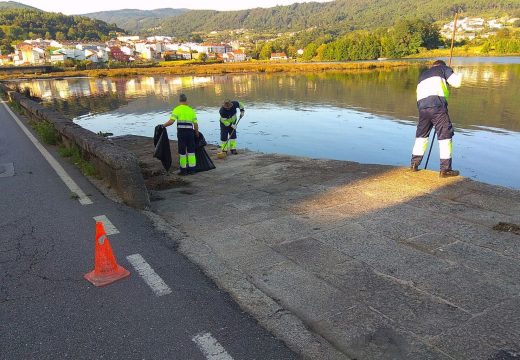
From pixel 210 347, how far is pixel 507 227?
12.0ft

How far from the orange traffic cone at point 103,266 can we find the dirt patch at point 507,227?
4.06 m

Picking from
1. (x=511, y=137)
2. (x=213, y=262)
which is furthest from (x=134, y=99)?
(x=213, y=262)

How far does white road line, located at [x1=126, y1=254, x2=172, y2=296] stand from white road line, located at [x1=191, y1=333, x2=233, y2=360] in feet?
2.46

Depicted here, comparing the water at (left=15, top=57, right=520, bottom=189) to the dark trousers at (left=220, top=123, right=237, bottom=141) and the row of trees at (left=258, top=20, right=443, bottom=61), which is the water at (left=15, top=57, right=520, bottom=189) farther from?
the row of trees at (left=258, top=20, right=443, bottom=61)

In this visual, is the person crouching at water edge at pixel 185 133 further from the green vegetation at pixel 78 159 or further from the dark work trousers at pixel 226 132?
the dark work trousers at pixel 226 132

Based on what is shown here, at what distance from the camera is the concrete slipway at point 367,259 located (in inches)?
118

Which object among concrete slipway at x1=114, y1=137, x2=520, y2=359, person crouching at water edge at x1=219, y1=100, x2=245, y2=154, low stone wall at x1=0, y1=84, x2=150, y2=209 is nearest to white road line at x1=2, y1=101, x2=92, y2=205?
low stone wall at x1=0, y1=84, x2=150, y2=209

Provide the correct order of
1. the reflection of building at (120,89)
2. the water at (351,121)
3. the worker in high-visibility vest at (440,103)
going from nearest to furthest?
the worker in high-visibility vest at (440,103) → the water at (351,121) → the reflection of building at (120,89)

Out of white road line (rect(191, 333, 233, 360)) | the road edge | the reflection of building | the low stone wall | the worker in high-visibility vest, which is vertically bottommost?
the reflection of building

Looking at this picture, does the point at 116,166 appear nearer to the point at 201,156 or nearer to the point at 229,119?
the point at 201,156

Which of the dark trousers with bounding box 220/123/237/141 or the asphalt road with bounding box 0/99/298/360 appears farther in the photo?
the dark trousers with bounding box 220/123/237/141

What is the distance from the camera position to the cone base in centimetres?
380

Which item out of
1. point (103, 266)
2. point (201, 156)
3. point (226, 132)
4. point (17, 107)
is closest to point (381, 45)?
point (17, 107)

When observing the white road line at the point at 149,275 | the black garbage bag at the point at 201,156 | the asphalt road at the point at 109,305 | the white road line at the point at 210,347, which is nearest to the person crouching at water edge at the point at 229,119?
the black garbage bag at the point at 201,156
